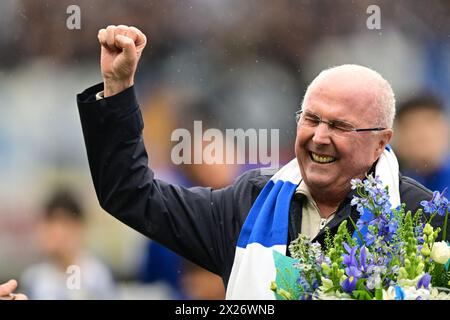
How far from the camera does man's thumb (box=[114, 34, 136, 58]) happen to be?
2.74m

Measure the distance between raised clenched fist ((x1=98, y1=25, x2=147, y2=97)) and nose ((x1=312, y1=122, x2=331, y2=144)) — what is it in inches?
23.8

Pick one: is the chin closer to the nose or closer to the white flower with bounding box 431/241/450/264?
the nose

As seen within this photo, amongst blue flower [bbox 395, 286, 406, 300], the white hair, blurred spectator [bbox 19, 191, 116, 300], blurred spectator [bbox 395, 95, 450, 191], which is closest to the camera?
blue flower [bbox 395, 286, 406, 300]

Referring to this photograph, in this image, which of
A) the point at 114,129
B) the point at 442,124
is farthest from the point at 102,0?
the point at 114,129

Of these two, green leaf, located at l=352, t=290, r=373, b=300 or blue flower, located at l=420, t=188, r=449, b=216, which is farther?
blue flower, located at l=420, t=188, r=449, b=216

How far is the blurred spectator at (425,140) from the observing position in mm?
5582

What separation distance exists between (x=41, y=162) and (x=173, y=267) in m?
1.04

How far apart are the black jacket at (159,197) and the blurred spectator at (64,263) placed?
2244 mm

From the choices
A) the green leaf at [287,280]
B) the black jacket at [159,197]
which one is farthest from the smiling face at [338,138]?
the green leaf at [287,280]

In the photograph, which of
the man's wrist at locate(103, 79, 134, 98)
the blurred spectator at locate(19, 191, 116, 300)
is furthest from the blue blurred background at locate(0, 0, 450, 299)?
the man's wrist at locate(103, 79, 134, 98)

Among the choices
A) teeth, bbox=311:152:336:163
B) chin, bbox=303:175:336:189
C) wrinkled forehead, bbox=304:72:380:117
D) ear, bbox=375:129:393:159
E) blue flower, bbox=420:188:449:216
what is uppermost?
wrinkled forehead, bbox=304:72:380:117

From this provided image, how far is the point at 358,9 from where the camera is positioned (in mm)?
5766

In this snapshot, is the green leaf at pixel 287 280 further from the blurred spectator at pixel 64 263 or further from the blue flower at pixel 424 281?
the blurred spectator at pixel 64 263
